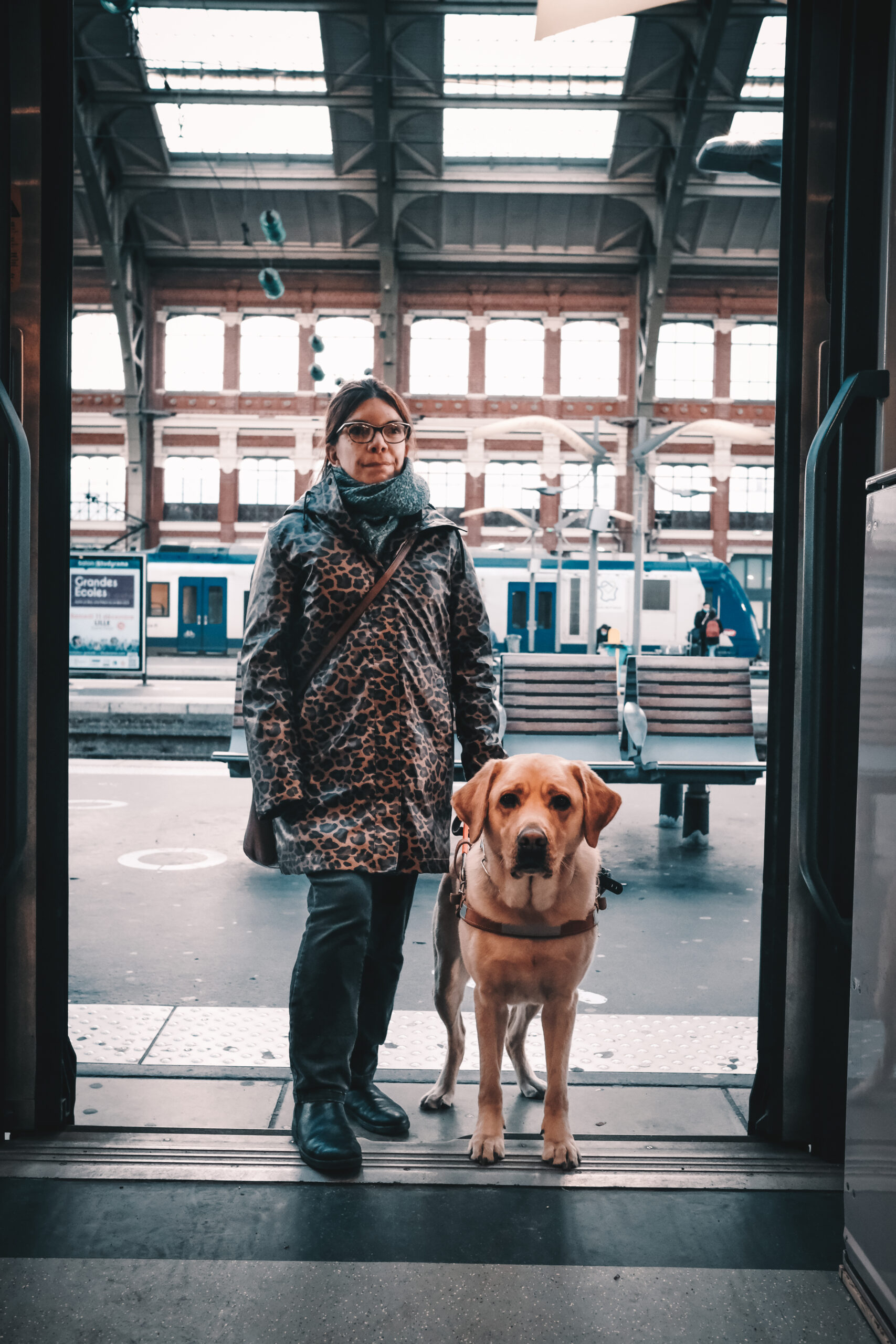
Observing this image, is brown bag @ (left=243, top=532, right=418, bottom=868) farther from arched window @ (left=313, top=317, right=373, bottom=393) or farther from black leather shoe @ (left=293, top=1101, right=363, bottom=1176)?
arched window @ (left=313, top=317, right=373, bottom=393)

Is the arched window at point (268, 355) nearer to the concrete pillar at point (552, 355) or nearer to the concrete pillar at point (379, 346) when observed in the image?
the concrete pillar at point (379, 346)

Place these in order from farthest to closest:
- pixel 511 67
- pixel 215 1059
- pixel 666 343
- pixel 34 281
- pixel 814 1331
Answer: pixel 666 343
pixel 511 67
pixel 215 1059
pixel 34 281
pixel 814 1331

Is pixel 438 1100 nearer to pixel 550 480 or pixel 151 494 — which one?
pixel 550 480

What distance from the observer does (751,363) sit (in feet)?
106

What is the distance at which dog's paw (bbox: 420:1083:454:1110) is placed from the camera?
296 cm

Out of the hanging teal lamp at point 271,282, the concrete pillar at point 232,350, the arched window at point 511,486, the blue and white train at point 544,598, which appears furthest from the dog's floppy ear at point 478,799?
the concrete pillar at point 232,350

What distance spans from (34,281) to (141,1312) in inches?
96.8

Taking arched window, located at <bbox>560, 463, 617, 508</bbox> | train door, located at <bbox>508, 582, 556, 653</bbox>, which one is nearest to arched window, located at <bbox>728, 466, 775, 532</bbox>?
arched window, located at <bbox>560, 463, 617, 508</bbox>

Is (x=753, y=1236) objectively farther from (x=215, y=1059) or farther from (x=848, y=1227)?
(x=215, y=1059)

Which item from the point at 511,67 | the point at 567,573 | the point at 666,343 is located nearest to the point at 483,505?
the point at 567,573

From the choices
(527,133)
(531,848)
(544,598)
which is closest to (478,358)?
(527,133)

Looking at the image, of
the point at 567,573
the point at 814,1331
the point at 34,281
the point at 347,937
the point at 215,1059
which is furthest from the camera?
the point at 567,573

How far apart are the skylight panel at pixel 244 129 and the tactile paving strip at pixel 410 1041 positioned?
88.2 feet

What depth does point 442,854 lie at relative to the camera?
2809mm
